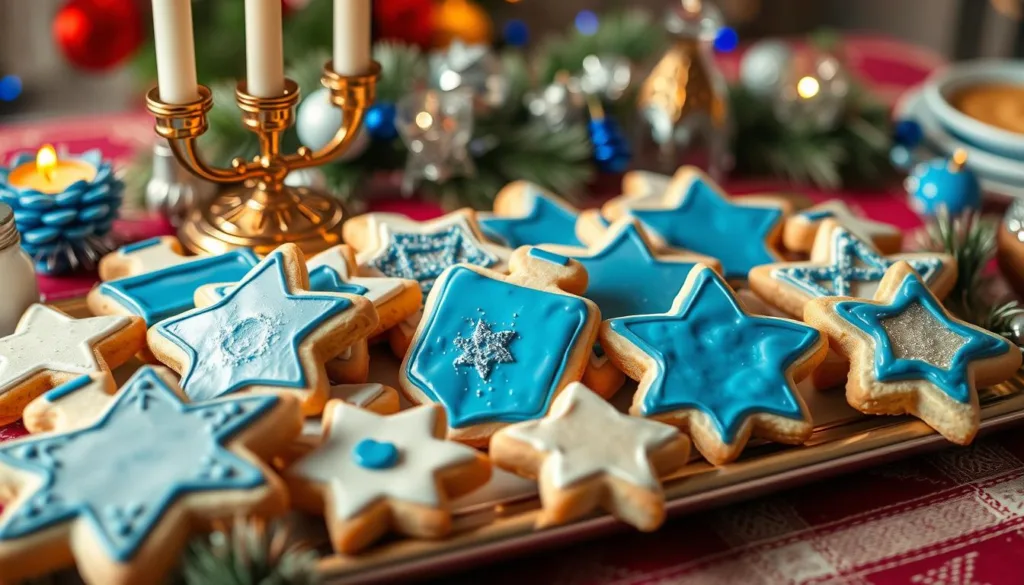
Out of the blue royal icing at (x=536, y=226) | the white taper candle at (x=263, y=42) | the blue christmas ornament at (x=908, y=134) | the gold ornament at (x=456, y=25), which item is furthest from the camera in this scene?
the gold ornament at (x=456, y=25)

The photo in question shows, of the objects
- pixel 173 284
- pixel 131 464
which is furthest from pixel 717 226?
pixel 131 464

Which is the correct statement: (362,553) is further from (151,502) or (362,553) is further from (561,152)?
(561,152)

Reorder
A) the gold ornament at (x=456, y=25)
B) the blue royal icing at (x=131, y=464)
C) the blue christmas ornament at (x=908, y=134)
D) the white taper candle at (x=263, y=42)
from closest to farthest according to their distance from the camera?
the blue royal icing at (x=131, y=464), the white taper candle at (x=263, y=42), the blue christmas ornament at (x=908, y=134), the gold ornament at (x=456, y=25)

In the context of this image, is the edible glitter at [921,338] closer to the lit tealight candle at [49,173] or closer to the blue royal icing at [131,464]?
the blue royal icing at [131,464]

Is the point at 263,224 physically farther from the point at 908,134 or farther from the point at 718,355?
the point at 908,134

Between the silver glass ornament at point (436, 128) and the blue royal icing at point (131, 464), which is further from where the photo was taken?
the silver glass ornament at point (436, 128)

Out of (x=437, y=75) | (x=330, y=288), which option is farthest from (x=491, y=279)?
(x=437, y=75)

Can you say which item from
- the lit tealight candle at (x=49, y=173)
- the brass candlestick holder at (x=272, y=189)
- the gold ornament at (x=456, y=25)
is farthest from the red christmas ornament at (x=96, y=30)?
the brass candlestick holder at (x=272, y=189)
